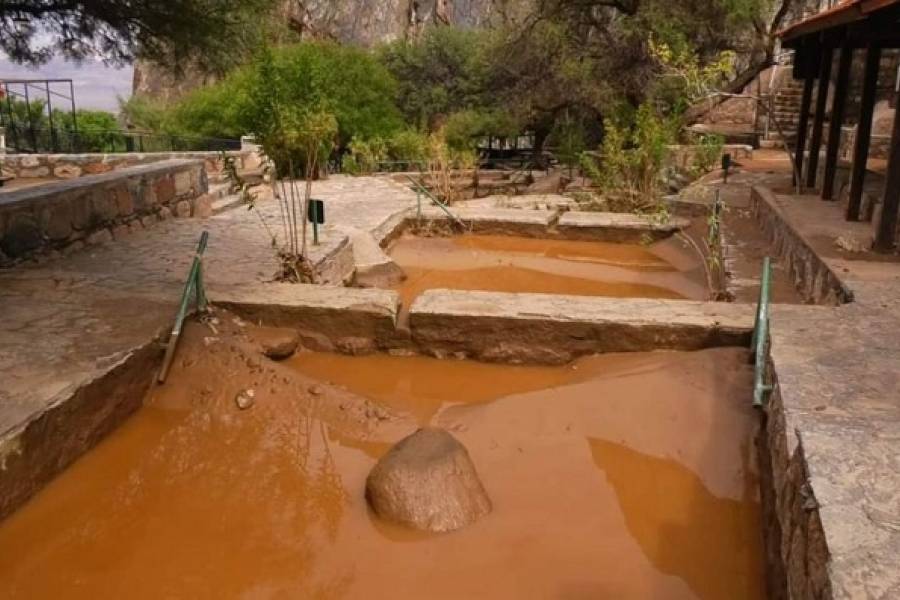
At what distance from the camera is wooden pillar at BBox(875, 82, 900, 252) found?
5.54 metres

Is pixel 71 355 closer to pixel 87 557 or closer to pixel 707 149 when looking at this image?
pixel 87 557

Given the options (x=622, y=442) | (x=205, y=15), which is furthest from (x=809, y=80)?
(x=622, y=442)

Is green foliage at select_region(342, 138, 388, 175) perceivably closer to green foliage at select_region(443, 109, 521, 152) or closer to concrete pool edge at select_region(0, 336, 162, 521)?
green foliage at select_region(443, 109, 521, 152)

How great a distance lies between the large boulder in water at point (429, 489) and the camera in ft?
10.0

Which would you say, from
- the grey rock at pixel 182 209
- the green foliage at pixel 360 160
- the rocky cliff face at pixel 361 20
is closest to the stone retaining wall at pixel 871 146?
the green foliage at pixel 360 160

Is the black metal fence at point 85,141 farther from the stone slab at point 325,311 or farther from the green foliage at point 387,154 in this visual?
the stone slab at point 325,311

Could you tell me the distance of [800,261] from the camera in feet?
19.4

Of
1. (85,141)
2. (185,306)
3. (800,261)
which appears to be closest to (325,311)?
(185,306)

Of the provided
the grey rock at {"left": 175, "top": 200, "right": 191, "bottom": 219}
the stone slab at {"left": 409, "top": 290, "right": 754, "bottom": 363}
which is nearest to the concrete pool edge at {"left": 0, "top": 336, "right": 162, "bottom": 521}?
the stone slab at {"left": 409, "top": 290, "right": 754, "bottom": 363}

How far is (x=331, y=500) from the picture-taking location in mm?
3320

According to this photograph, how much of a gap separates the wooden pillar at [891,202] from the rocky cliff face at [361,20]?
1165 inches

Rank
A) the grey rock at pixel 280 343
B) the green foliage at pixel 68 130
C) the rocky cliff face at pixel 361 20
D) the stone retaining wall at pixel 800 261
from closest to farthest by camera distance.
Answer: the grey rock at pixel 280 343 → the stone retaining wall at pixel 800 261 → the green foliage at pixel 68 130 → the rocky cliff face at pixel 361 20

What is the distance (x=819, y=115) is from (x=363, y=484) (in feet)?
26.5

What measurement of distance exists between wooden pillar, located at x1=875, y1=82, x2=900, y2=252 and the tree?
17.9 feet
